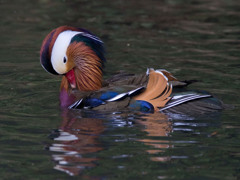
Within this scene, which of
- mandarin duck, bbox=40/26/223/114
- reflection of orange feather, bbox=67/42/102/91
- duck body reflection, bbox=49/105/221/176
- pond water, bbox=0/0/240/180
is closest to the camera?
pond water, bbox=0/0/240/180

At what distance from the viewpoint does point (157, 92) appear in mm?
6934

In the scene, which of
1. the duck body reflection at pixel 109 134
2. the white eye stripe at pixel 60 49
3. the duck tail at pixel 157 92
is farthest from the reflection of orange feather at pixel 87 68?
the duck tail at pixel 157 92

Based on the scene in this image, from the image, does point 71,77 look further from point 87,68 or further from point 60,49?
point 60,49

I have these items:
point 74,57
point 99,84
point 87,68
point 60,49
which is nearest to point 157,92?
point 99,84

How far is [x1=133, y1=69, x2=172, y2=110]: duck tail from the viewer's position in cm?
691

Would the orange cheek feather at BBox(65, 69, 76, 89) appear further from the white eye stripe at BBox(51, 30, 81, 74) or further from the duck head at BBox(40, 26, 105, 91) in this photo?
the white eye stripe at BBox(51, 30, 81, 74)

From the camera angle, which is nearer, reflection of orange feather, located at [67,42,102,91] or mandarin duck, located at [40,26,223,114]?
mandarin duck, located at [40,26,223,114]

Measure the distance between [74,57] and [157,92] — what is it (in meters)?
1.19

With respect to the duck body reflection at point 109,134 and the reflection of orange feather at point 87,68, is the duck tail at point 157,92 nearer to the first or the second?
the duck body reflection at point 109,134

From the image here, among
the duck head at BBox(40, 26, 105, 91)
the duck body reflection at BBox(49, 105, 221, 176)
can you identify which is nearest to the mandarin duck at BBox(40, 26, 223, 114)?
the duck head at BBox(40, 26, 105, 91)

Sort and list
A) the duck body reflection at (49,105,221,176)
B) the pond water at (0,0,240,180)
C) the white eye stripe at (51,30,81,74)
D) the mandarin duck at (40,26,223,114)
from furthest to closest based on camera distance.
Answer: the white eye stripe at (51,30,81,74) → the mandarin duck at (40,26,223,114) → the duck body reflection at (49,105,221,176) → the pond water at (0,0,240,180)

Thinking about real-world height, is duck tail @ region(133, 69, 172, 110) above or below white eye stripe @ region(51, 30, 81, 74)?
below

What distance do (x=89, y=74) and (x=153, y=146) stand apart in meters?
1.78

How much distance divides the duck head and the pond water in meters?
0.46
